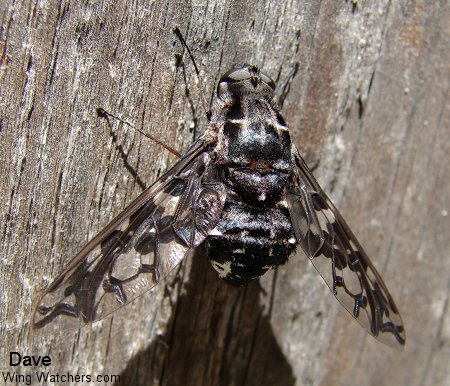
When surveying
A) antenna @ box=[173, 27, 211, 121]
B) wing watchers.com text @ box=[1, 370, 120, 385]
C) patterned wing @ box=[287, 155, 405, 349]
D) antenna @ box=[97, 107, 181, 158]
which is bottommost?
wing watchers.com text @ box=[1, 370, 120, 385]

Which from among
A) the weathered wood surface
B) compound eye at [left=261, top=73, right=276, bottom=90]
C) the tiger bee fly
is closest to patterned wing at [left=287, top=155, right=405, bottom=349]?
the tiger bee fly

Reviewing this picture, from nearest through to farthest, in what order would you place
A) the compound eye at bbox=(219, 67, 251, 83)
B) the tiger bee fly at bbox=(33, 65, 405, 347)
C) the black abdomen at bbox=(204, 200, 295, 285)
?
1. the tiger bee fly at bbox=(33, 65, 405, 347)
2. the black abdomen at bbox=(204, 200, 295, 285)
3. the compound eye at bbox=(219, 67, 251, 83)

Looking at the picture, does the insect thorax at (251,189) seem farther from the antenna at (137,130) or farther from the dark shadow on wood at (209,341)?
the dark shadow on wood at (209,341)

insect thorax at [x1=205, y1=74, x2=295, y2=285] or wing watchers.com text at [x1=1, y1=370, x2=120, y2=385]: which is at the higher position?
insect thorax at [x1=205, y1=74, x2=295, y2=285]

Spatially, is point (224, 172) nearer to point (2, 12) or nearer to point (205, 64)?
point (205, 64)

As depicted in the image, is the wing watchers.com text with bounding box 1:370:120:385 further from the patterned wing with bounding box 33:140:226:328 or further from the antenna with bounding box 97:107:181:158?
the antenna with bounding box 97:107:181:158

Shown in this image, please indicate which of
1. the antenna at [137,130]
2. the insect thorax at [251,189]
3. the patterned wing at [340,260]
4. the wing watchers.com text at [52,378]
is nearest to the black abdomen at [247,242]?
the insect thorax at [251,189]

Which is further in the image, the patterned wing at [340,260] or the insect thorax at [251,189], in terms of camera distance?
the patterned wing at [340,260]

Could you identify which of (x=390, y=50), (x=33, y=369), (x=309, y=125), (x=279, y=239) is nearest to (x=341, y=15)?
(x=390, y=50)
